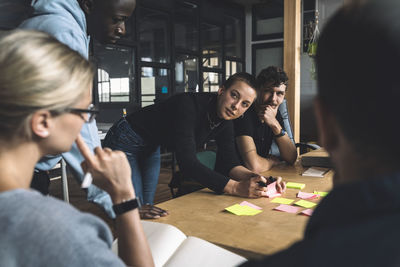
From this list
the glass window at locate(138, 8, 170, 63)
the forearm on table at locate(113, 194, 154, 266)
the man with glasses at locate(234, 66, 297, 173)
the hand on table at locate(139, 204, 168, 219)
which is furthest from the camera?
the glass window at locate(138, 8, 170, 63)

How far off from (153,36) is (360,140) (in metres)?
6.59

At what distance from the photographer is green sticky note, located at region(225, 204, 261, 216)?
134 centimetres

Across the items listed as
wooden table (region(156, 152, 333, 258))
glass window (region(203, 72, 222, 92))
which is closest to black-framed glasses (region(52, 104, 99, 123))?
wooden table (region(156, 152, 333, 258))

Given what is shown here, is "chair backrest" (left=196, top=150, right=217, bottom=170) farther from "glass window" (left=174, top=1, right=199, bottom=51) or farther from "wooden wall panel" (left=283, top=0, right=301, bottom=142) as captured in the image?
"glass window" (left=174, top=1, right=199, bottom=51)

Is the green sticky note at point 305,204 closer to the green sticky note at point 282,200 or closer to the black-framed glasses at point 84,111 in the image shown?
the green sticky note at point 282,200

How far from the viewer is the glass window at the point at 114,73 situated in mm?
5609

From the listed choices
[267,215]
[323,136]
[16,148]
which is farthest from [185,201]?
[323,136]

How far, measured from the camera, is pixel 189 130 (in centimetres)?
178

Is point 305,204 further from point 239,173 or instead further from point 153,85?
point 153,85

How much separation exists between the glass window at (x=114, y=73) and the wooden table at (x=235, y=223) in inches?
174

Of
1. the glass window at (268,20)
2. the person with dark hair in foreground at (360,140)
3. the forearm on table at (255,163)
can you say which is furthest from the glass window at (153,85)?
the person with dark hair in foreground at (360,140)

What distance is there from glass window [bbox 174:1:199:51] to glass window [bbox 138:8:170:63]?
1.10 ft

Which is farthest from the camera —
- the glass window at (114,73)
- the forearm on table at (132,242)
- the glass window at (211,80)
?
the glass window at (211,80)

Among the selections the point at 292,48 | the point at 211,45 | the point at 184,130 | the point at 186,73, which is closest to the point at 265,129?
the point at 184,130
